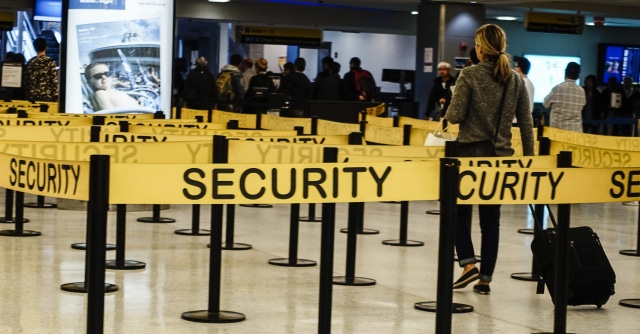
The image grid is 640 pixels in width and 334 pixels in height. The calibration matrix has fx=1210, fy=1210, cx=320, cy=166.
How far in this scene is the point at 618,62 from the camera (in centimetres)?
3628

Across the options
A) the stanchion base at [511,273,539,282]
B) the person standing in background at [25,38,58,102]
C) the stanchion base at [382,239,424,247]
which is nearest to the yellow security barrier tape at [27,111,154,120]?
the stanchion base at [382,239,424,247]

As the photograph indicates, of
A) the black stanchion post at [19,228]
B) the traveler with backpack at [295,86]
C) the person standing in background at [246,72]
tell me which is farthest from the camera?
the person standing in background at [246,72]

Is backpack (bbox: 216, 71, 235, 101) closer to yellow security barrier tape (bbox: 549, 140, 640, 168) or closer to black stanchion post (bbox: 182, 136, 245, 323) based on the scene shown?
yellow security barrier tape (bbox: 549, 140, 640, 168)

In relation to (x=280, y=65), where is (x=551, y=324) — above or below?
below

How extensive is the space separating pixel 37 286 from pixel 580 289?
3.43m

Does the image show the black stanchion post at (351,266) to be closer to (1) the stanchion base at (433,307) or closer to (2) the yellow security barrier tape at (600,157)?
(1) the stanchion base at (433,307)

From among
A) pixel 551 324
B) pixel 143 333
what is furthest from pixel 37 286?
pixel 551 324

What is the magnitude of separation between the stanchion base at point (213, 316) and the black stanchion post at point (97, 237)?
5.00ft

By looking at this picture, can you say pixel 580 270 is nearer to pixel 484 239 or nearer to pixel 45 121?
pixel 484 239

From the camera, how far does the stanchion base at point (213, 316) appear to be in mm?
6766

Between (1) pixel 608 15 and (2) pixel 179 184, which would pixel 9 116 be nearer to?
(2) pixel 179 184

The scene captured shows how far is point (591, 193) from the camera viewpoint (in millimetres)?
6551

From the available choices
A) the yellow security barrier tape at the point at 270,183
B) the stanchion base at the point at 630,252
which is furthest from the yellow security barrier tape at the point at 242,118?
the yellow security barrier tape at the point at 270,183

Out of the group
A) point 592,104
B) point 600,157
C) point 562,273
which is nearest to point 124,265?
point 562,273
